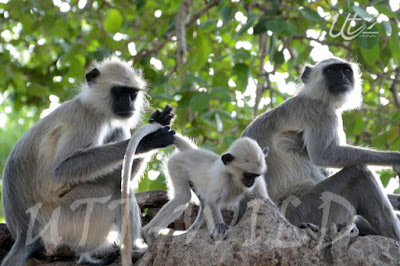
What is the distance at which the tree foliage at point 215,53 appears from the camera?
635cm

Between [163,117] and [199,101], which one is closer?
[163,117]

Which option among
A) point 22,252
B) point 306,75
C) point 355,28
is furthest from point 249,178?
point 355,28

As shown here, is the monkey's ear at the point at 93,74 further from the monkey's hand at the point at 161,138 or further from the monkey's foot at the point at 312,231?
the monkey's foot at the point at 312,231

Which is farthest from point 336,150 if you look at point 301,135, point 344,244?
point 344,244

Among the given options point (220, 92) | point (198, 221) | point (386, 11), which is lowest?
point (198, 221)

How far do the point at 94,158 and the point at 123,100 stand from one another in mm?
577

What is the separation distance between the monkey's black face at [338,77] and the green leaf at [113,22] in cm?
331

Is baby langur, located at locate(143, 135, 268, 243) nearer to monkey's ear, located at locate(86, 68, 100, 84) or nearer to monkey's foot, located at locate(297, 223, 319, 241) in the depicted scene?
monkey's foot, located at locate(297, 223, 319, 241)

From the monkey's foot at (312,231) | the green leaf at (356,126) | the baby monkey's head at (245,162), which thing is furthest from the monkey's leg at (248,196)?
the green leaf at (356,126)

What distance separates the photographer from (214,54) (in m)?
8.25

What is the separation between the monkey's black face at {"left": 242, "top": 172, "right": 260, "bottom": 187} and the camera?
165 inches

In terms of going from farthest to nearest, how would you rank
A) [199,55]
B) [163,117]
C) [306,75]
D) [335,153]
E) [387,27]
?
[199,55] → [387,27] → [306,75] → [335,153] → [163,117]

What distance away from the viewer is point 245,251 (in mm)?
3588

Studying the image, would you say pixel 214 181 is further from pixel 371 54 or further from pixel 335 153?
pixel 371 54
